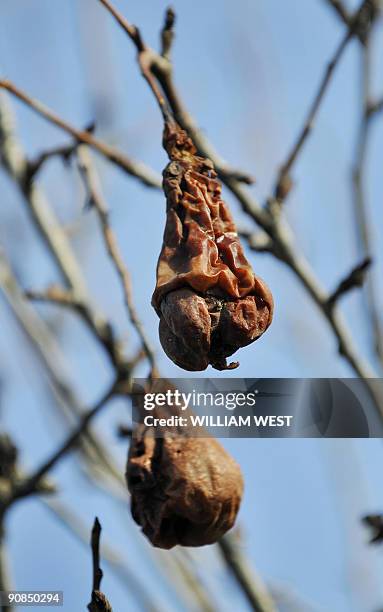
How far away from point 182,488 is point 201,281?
617mm

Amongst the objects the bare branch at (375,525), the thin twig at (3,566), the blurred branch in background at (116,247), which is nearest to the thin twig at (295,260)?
the blurred branch in background at (116,247)

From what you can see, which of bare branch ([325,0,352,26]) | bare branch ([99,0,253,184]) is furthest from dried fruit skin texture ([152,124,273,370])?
bare branch ([325,0,352,26])

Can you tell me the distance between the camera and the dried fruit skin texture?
2.23 metres

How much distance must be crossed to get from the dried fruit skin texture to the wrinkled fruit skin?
0.38m

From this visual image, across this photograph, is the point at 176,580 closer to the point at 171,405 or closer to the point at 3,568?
the point at 3,568

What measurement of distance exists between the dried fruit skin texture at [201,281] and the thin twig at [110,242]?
37 centimetres

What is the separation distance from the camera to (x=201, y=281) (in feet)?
7.45

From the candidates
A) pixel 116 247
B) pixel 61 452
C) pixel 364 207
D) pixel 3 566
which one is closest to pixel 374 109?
pixel 364 207

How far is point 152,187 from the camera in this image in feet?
11.3

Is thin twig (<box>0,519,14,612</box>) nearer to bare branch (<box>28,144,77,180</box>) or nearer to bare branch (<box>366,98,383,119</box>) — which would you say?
bare branch (<box>28,144,77,180</box>)

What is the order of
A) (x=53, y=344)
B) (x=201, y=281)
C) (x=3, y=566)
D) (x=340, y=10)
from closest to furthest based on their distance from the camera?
(x=201, y=281), (x=3, y=566), (x=340, y=10), (x=53, y=344)

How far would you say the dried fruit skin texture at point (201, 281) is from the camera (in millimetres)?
2227

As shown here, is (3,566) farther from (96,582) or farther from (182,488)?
(96,582)

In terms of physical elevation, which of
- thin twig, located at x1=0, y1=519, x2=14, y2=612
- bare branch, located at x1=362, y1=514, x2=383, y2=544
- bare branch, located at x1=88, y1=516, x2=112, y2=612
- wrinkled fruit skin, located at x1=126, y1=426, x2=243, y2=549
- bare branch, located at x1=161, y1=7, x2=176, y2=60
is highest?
bare branch, located at x1=161, y1=7, x2=176, y2=60
